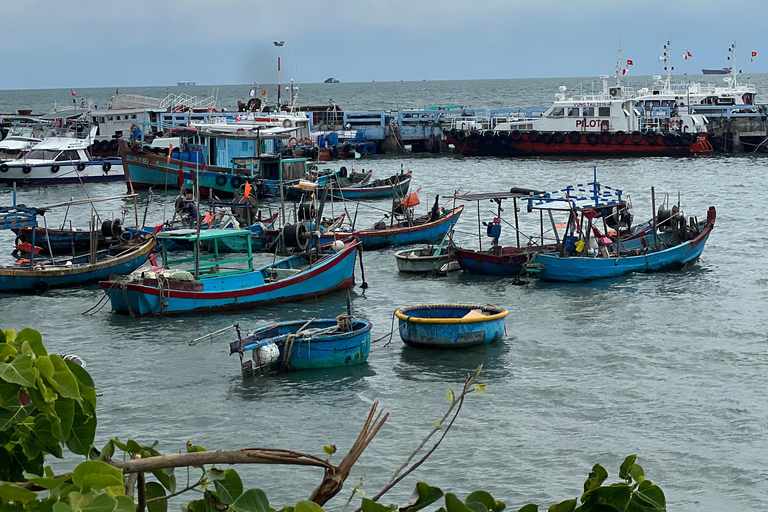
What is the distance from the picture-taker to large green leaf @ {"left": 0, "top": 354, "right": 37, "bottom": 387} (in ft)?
10.8

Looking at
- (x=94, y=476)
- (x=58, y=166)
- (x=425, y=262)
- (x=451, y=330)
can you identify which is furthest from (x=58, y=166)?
(x=94, y=476)

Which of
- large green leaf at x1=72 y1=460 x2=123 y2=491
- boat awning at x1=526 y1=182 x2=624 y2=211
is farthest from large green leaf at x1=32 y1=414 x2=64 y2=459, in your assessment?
boat awning at x1=526 y1=182 x2=624 y2=211

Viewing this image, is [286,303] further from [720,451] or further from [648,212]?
[648,212]

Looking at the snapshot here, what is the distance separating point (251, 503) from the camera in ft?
12.1

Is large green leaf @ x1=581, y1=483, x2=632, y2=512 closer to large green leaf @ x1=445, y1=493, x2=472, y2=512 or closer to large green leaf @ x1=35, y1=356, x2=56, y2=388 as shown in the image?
large green leaf @ x1=445, y1=493, x2=472, y2=512

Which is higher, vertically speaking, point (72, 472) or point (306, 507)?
point (72, 472)

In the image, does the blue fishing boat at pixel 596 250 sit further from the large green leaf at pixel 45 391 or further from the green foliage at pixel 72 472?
the large green leaf at pixel 45 391

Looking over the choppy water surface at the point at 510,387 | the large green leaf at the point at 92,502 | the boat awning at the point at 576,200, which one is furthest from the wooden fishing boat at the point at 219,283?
the large green leaf at the point at 92,502

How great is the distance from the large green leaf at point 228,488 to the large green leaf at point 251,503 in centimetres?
11

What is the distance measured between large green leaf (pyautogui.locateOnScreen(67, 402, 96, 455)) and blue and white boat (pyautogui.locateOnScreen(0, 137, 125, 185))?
44.5 meters

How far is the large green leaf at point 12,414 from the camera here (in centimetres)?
342

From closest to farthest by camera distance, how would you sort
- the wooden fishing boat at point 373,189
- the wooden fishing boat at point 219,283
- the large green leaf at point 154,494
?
the large green leaf at point 154,494 < the wooden fishing boat at point 219,283 < the wooden fishing boat at point 373,189

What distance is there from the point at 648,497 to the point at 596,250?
2119cm

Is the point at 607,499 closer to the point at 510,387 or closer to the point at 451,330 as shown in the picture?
the point at 510,387
